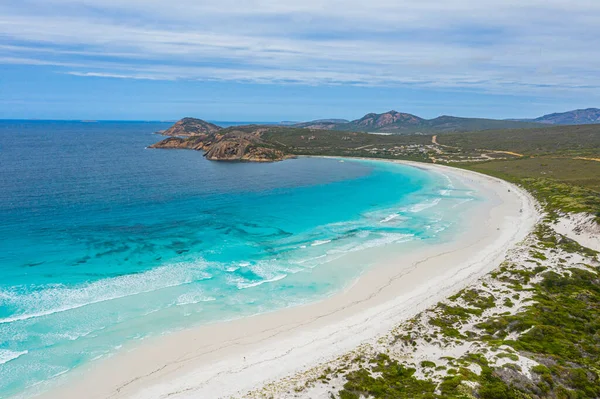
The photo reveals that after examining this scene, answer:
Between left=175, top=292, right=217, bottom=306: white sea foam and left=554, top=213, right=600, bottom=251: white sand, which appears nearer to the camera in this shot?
left=175, top=292, right=217, bottom=306: white sea foam

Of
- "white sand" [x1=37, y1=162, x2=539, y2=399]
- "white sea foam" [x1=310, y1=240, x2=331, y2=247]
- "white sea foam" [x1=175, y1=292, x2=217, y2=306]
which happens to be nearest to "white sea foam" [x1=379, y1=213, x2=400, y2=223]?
"white sea foam" [x1=310, y1=240, x2=331, y2=247]

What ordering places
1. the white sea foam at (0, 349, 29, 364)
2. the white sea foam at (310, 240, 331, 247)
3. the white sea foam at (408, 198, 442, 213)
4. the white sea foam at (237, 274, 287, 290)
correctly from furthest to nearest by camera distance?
the white sea foam at (408, 198, 442, 213)
the white sea foam at (310, 240, 331, 247)
the white sea foam at (237, 274, 287, 290)
the white sea foam at (0, 349, 29, 364)

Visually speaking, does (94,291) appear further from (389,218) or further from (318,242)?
(389,218)

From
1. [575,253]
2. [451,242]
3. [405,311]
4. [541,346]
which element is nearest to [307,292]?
[405,311]

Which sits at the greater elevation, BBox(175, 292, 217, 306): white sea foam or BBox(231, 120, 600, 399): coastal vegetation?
BBox(231, 120, 600, 399): coastal vegetation

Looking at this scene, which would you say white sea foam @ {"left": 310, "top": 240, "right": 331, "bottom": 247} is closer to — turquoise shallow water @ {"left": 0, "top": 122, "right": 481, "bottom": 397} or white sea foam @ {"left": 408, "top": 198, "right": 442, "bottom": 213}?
turquoise shallow water @ {"left": 0, "top": 122, "right": 481, "bottom": 397}

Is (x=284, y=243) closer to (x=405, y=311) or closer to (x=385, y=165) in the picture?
(x=405, y=311)
